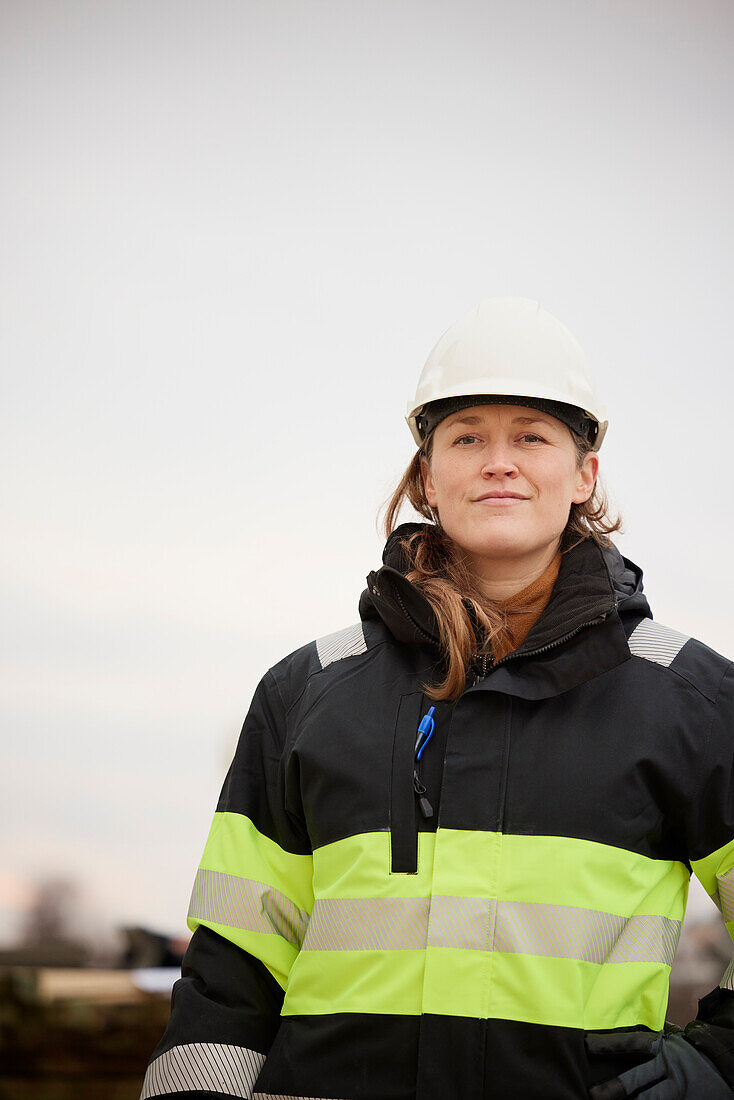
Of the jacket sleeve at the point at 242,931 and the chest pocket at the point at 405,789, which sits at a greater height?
the chest pocket at the point at 405,789

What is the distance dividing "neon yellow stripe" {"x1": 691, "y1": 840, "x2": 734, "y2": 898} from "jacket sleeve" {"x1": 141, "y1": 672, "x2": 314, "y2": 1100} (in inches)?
28.3

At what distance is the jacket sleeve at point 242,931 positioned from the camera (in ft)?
5.88

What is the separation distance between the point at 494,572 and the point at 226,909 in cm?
84

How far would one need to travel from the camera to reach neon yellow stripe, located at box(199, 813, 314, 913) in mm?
1927

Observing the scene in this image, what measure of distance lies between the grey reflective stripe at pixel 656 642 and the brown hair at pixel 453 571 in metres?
0.23

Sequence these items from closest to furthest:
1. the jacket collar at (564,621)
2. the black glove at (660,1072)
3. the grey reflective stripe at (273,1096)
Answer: the black glove at (660,1072)
the grey reflective stripe at (273,1096)
the jacket collar at (564,621)

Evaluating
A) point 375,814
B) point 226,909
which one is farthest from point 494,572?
point 226,909

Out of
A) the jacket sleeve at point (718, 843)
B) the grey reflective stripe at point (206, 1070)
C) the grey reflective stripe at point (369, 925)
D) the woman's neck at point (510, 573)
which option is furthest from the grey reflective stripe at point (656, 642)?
the grey reflective stripe at point (206, 1070)

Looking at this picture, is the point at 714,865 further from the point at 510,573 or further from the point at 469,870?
the point at 510,573

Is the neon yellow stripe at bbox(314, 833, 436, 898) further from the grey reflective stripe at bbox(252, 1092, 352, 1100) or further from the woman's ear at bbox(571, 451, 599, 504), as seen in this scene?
the woman's ear at bbox(571, 451, 599, 504)

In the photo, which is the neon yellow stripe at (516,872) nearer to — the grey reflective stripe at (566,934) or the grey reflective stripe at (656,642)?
the grey reflective stripe at (566,934)

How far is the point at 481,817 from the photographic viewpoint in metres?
1.70

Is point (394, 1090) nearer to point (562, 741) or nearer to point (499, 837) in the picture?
point (499, 837)

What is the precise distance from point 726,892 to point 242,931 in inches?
34.3
